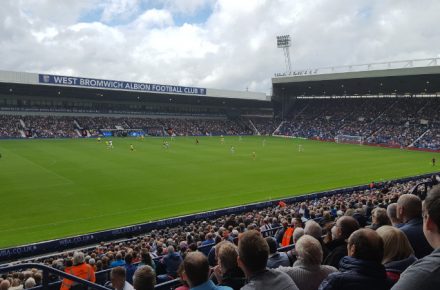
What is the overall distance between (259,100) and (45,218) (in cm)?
7197

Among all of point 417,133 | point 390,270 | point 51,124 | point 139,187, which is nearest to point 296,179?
point 139,187

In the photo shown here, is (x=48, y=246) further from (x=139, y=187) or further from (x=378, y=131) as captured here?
(x=378, y=131)

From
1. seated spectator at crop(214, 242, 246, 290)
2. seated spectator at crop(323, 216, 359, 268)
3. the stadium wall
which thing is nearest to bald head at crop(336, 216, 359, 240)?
seated spectator at crop(323, 216, 359, 268)

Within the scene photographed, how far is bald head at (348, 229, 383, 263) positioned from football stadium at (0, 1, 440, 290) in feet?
0.04

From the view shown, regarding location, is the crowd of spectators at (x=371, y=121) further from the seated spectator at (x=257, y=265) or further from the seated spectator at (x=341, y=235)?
the seated spectator at (x=257, y=265)

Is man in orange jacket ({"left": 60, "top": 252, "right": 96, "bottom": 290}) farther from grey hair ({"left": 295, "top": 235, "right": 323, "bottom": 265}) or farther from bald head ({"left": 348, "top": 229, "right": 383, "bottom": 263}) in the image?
bald head ({"left": 348, "top": 229, "right": 383, "bottom": 263})

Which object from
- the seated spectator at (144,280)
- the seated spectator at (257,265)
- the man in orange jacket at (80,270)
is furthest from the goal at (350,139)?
the seated spectator at (257,265)

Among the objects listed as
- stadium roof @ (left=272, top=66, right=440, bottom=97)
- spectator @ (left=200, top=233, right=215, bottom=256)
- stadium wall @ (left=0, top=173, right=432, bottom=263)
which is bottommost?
stadium wall @ (left=0, top=173, right=432, bottom=263)

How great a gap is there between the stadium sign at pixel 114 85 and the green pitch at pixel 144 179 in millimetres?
15492

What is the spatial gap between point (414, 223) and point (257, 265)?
2.99 meters

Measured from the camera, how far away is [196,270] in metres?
3.77

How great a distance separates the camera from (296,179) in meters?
32.8

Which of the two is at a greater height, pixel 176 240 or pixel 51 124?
pixel 51 124

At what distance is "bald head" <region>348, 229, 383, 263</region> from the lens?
3.81 metres
